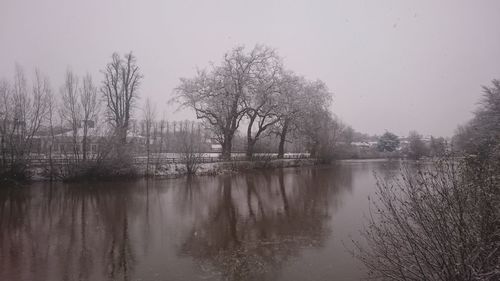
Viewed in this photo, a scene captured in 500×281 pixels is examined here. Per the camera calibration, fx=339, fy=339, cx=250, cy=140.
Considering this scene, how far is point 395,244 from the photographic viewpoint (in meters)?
4.85

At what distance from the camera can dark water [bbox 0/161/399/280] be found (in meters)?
7.45

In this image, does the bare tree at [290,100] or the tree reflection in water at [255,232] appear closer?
the tree reflection in water at [255,232]

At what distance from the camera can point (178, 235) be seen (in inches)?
411

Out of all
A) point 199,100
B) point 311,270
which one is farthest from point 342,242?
point 199,100

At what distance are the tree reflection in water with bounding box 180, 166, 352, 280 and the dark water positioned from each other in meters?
0.03

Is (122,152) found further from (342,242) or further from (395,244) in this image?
A: (395,244)

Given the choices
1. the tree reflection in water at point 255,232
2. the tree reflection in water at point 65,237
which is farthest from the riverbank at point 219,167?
the tree reflection in water at point 255,232

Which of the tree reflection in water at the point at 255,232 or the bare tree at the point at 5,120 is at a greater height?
the bare tree at the point at 5,120

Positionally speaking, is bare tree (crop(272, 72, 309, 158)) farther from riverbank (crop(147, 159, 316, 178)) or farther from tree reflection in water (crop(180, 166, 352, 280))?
tree reflection in water (crop(180, 166, 352, 280))

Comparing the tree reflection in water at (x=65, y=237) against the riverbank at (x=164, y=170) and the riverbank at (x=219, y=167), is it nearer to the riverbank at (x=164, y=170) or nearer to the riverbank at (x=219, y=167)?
the riverbank at (x=164, y=170)

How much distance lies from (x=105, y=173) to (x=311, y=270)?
69.0 ft

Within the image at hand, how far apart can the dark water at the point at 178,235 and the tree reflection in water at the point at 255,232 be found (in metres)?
0.03

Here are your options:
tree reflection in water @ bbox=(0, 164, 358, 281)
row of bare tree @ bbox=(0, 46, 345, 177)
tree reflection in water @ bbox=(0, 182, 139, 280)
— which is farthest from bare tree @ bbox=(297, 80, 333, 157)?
tree reflection in water @ bbox=(0, 182, 139, 280)

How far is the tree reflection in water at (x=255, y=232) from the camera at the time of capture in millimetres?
7789
